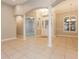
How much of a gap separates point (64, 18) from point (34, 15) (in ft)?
12.0

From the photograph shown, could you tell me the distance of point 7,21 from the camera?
10320mm

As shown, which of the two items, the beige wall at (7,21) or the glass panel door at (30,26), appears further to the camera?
the glass panel door at (30,26)

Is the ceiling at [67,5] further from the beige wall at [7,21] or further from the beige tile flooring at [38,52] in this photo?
the beige wall at [7,21]

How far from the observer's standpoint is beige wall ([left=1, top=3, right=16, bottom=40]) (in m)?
9.71

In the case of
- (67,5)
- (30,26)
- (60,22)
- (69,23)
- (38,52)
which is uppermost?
(67,5)

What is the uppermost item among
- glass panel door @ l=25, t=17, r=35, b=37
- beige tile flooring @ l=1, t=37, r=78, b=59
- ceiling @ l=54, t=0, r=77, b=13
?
ceiling @ l=54, t=0, r=77, b=13

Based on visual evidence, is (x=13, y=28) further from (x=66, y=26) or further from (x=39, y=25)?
(x=66, y=26)

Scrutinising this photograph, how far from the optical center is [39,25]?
15.3m

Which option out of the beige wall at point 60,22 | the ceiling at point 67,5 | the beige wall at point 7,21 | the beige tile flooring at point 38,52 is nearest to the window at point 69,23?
the beige wall at point 60,22

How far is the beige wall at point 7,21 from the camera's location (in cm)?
971

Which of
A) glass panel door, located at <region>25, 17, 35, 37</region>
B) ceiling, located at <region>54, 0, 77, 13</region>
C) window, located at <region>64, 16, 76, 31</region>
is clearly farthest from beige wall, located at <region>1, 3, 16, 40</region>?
window, located at <region>64, 16, 76, 31</region>

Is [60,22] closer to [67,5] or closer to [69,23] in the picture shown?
[69,23]

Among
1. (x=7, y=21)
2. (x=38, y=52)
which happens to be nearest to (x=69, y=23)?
(x=7, y=21)

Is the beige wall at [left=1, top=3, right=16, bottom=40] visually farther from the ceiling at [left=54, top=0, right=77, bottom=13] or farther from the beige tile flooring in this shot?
the ceiling at [left=54, top=0, right=77, bottom=13]
